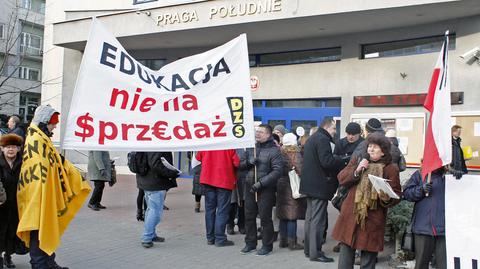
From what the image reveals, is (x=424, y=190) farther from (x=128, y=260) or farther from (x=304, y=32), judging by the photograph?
(x=304, y=32)

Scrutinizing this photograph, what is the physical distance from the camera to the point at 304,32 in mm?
14305

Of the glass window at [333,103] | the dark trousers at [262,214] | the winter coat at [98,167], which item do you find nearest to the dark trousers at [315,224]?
the dark trousers at [262,214]

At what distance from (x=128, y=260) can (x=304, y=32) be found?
9734 millimetres

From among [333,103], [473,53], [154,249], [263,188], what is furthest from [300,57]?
[154,249]

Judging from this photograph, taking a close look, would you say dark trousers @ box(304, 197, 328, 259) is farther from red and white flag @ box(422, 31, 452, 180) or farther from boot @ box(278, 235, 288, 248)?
red and white flag @ box(422, 31, 452, 180)

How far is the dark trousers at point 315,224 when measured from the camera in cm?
651

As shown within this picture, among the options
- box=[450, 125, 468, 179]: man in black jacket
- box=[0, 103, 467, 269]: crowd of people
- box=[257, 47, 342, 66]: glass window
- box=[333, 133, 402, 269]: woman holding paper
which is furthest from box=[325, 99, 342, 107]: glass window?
box=[333, 133, 402, 269]: woman holding paper

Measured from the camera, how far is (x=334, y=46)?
14680 mm

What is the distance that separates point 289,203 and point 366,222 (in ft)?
7.79

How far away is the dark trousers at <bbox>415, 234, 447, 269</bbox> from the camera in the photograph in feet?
15.4

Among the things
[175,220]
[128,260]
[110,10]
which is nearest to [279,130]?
[175,220]

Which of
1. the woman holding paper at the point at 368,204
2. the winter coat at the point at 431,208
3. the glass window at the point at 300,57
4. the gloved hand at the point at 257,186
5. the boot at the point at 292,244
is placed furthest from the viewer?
the glass window at the point at 300,57

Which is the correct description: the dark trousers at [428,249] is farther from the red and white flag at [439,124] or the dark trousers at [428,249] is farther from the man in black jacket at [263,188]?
the man in black jacket at [263,188]

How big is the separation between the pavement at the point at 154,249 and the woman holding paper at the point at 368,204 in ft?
5.16
